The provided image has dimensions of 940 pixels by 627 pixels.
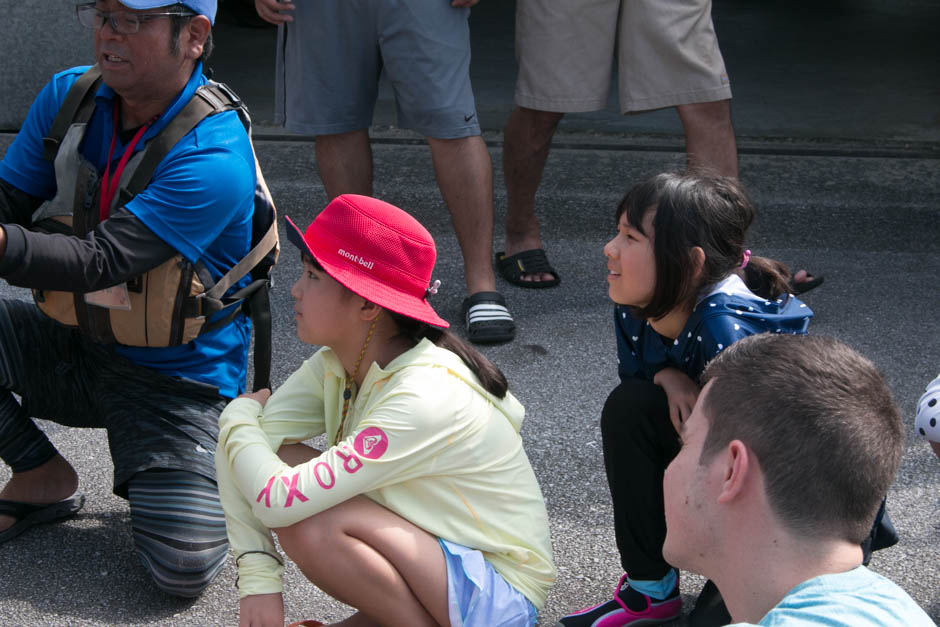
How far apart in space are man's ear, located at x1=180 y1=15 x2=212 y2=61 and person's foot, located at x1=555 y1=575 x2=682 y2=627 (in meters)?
1.44

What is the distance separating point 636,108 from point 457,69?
0.64m

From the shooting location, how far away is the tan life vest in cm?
232

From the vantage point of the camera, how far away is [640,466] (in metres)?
2.11

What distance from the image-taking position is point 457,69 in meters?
3.43

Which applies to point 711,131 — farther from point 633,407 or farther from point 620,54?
point 633,407

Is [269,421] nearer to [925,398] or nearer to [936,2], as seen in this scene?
[925,398]

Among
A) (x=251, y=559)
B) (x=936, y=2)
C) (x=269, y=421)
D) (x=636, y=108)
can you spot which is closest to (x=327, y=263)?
(x=269, y=421)

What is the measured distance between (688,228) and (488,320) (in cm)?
139

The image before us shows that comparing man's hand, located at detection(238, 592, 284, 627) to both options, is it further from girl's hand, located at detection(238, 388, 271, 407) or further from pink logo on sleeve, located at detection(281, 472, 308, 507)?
girl's hand, located at detection(238, 388, 271, 407)

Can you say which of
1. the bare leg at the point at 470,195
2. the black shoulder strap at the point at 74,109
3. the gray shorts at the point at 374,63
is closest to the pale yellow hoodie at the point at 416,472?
the black shoulder strap at the point at 74,109

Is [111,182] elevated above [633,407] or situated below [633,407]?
above

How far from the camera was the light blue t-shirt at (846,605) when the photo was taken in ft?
3.65

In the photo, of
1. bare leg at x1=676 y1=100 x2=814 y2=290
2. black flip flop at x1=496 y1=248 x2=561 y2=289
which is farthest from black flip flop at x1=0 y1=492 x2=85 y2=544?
bare leg at x1=676 y1=100 x2=814 y2=290

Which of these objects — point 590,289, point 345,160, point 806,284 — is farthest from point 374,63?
point 806,284
